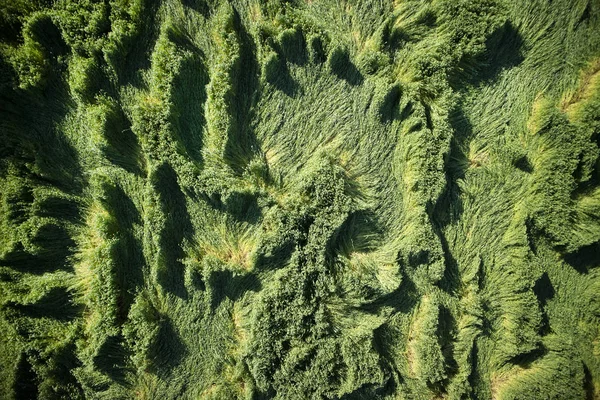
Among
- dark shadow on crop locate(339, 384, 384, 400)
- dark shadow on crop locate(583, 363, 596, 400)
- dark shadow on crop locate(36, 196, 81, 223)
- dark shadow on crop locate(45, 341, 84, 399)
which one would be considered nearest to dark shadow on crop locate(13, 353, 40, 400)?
dark shadow on crop locate(45, 341, 84, 399)

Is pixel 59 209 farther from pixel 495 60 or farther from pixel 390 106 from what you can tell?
pixel 495 60

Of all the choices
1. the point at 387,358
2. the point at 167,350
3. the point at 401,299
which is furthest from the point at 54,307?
the point at 401,299

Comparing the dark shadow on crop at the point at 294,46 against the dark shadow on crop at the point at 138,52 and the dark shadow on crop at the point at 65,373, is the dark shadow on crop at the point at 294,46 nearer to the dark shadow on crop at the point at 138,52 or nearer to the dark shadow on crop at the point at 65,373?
the dark shadow on crop at the point at 138,52

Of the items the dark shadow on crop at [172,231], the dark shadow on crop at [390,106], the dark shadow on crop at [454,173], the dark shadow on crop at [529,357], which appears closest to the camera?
the dark shadow on crop at [172,231]

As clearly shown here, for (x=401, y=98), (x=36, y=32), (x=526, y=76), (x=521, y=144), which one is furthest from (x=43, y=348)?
(x=526, y=76)

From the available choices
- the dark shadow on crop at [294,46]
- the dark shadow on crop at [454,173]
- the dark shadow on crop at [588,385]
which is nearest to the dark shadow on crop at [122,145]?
the dark shadow on crop at [294,46]

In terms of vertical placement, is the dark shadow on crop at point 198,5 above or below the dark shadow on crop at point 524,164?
above
